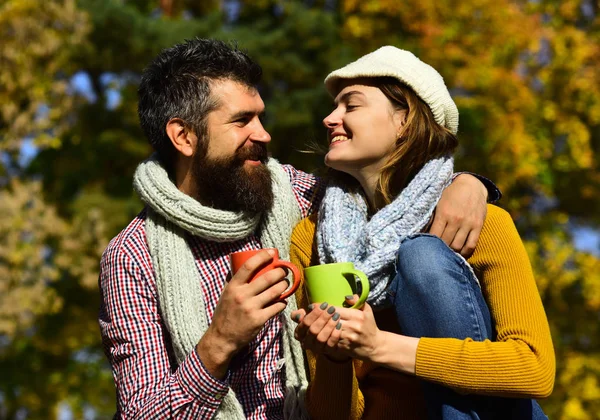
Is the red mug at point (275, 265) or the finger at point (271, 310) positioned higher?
the red mug at point (275, 265)

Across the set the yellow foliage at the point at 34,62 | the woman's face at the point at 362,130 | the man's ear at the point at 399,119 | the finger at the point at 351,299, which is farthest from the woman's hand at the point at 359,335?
the yellow foliage at the point at 34,62

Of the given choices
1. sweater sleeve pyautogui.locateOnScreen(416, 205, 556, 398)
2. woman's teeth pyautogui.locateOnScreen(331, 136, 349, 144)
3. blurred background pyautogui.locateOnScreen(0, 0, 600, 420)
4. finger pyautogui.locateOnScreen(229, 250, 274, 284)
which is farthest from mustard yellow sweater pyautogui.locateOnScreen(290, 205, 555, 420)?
blurred background pyautogui.locateOnScreen(0, 0, 600, 420)

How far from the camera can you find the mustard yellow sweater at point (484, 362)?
254 centimetres

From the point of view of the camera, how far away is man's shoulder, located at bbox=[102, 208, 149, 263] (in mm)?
3154

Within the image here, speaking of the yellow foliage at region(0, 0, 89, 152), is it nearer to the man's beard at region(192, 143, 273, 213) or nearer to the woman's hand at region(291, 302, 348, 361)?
the man's beard at region(192, 143, 273, 213)

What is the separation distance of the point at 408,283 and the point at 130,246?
1.08 meters

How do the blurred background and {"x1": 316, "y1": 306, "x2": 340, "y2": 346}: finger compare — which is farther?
the blurred background

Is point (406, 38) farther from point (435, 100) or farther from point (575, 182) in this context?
point (435, 100)

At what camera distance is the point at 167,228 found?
321cm

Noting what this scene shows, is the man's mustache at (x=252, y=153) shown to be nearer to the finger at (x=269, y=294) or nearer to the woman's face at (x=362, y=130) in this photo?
the woman's face at (x=362, y=130)

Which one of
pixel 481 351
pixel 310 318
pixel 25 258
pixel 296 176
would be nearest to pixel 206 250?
pixel 296 176

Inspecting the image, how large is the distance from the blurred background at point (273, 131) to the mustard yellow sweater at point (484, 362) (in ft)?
24.3

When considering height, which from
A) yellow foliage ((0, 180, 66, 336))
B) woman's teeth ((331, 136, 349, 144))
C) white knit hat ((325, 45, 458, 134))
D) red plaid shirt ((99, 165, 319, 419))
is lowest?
yellow foliage ((0, 180, 66, 336))

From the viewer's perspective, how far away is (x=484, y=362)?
2531 millimetres
